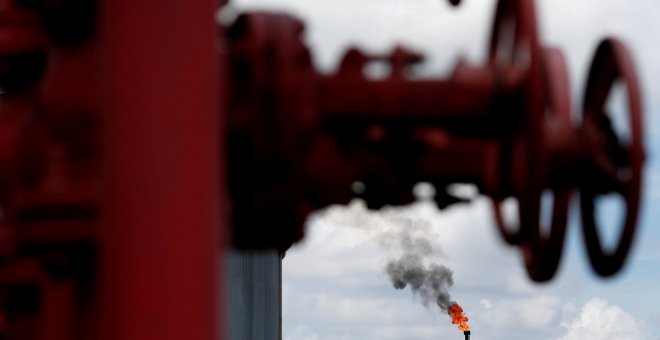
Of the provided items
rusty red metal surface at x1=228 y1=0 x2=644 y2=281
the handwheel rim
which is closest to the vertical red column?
rusty red metal surface at x1=228 y1=0 x2=644 y2=281

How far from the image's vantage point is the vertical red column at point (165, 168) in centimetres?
358

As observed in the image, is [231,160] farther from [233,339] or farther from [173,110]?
[233,339]

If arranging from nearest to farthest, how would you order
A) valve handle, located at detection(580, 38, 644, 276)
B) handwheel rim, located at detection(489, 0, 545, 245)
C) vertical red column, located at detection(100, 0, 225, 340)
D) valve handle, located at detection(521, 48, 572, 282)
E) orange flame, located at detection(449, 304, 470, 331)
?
vertical red column, located at detection(100, 0, 225, 340) → handwheel rim, located at detection(489, 0, 545, 245) → valve handle, located at detection(580, 38, 644, 276) → valve handle, located at detection(521, 48, 572, 282) → orange flame, located at detection(449, 304, 470, 331)

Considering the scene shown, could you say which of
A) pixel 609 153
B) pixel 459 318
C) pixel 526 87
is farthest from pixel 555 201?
pixel 459 318

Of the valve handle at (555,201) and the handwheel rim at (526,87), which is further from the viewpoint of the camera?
the valve handle at (555,201)

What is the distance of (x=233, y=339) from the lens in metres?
21.1

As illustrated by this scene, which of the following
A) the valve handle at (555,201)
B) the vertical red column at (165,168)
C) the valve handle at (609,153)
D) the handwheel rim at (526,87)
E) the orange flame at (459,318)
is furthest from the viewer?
the orange flame at (459,318)

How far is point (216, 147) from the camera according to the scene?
11.9 feet

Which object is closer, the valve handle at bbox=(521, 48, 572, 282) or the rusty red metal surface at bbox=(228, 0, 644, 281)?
the rusty red metal surface at bbox=(228, 0, 644, 281)

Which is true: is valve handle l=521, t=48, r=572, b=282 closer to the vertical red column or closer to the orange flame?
the vertical red column

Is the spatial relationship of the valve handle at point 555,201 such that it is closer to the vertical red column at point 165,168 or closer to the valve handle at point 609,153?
the valve handle at point 609,153

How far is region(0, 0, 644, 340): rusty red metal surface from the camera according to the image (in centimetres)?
359

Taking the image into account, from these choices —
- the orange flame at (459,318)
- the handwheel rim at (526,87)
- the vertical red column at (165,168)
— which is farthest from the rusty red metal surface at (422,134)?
the orange flame at (459,318)

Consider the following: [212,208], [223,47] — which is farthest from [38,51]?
[212,208]
